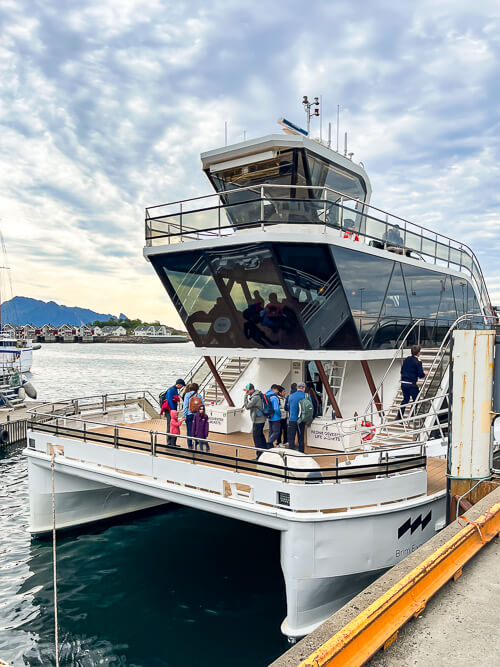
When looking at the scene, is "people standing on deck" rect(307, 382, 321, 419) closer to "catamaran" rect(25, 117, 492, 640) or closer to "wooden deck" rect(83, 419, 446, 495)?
"catamaran" rect(25, 117, 492, 640)

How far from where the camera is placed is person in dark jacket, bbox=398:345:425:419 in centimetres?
1135

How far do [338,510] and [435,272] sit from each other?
9.07 m

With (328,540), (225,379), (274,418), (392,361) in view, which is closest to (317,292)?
(274,418)

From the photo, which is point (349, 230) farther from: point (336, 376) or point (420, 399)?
point (420, 399)

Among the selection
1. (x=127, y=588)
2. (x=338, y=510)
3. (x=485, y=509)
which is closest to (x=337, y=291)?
(x=338, y=510)

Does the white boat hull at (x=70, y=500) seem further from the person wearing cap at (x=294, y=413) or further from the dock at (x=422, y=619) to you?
the dock at (x=422, y=619)

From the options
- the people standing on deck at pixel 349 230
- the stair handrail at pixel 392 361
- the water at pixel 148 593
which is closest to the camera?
the water at pixel 148 593

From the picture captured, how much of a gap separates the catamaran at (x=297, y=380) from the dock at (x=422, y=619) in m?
2.67

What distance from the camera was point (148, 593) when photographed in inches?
388

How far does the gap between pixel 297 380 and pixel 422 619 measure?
9.17 metres

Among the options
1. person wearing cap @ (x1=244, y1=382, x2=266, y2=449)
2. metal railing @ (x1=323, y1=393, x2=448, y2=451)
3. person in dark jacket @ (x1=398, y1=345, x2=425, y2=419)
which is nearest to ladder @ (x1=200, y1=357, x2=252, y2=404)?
metal railing @ (x1=323, y1=393, x2=448, y2=451)

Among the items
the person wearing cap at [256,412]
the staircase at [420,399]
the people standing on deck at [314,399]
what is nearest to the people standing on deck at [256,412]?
the person wearing cap at [256,412]

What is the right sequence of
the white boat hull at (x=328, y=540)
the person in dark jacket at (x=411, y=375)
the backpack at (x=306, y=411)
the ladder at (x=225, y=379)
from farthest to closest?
the ladder at (x=225, y=379), the person in dark jacket at (x=411, y=375), the backpack at (x=306, y=411), the white boat hull at (x=328, y=540)

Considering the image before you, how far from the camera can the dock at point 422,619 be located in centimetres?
367
